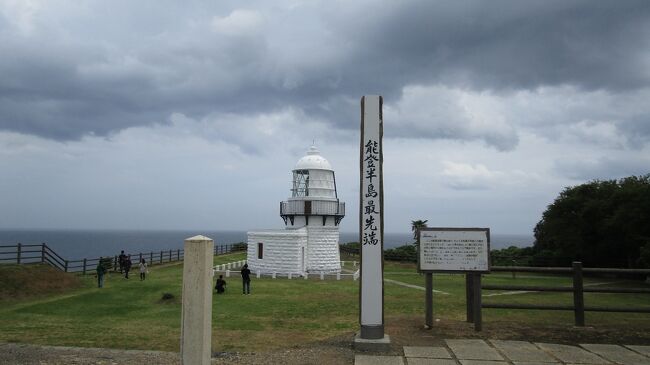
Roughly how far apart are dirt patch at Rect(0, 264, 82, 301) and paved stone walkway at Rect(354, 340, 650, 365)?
48.1ft

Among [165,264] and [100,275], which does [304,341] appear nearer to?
[100,275]

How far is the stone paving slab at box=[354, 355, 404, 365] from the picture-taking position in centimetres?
623

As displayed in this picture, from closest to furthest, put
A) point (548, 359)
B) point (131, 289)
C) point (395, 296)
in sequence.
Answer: point (548, 359), point (395, 296), point (131, 289)

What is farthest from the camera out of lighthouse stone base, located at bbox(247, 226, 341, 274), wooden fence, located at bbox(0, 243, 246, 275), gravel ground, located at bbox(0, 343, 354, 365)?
lighthouse stone base, located at bbox(247, 226, 341, 274)

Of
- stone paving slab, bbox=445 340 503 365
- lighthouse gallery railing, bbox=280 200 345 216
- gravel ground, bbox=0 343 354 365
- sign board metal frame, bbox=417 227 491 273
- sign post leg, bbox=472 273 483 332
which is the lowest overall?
gravel ground, bbox=0 343 354 365

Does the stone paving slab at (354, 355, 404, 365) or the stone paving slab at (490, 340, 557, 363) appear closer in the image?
the stone paving slab at (354, 355, 404, 365)

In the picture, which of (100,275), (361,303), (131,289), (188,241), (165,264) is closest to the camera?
(188,241)

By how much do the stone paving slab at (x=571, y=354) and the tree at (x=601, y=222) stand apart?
19.1 meters

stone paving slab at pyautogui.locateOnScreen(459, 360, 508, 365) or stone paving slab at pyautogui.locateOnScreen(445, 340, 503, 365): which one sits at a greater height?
stone paving slab at pyautogui.locateOnScreen(445, 340, 503, 365)

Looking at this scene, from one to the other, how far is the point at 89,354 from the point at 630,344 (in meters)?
8.41

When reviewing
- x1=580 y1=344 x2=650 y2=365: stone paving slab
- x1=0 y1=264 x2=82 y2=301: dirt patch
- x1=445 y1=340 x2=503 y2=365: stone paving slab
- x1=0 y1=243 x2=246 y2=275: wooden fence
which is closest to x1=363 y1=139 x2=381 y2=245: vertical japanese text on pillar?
x1=445 y1=340 x2=503 y2=365: stone paving slab

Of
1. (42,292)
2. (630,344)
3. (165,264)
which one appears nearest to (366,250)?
(630,344)

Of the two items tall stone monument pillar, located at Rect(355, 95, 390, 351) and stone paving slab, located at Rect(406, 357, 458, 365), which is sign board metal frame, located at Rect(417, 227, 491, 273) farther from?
stone paving slab, located at Rect(406, 357, 458, 365)

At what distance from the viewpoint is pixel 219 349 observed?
24.9ft
